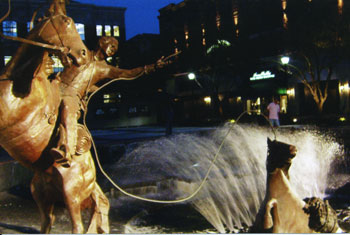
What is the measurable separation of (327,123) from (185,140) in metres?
12.5

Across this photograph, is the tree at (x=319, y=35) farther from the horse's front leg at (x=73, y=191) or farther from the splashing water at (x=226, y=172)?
the horse's front leg at (x=73, y=191)

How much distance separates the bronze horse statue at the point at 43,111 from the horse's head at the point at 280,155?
2097 millimetres

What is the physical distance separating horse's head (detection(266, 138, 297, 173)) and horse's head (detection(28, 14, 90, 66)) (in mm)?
2434

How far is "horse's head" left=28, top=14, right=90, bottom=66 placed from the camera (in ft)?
9.31

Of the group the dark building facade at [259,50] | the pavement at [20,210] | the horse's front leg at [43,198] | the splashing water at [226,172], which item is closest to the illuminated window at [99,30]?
the dark building facade at [259,50]

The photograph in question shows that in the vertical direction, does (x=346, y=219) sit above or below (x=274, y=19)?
below

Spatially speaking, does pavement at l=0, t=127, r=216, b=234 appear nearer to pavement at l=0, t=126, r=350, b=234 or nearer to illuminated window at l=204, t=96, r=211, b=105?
pavement at l=0, t=126, r=350, b=234

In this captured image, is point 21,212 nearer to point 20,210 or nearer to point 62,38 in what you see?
point 20,210

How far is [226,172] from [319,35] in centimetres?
1967

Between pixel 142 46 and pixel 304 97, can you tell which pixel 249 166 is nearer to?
pixel 304 97

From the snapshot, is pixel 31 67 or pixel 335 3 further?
pixel 335 3

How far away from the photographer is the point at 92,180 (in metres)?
3.38

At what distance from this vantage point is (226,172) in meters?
8.48

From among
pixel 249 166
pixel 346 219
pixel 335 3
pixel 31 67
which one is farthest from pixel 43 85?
pixel 335 3
